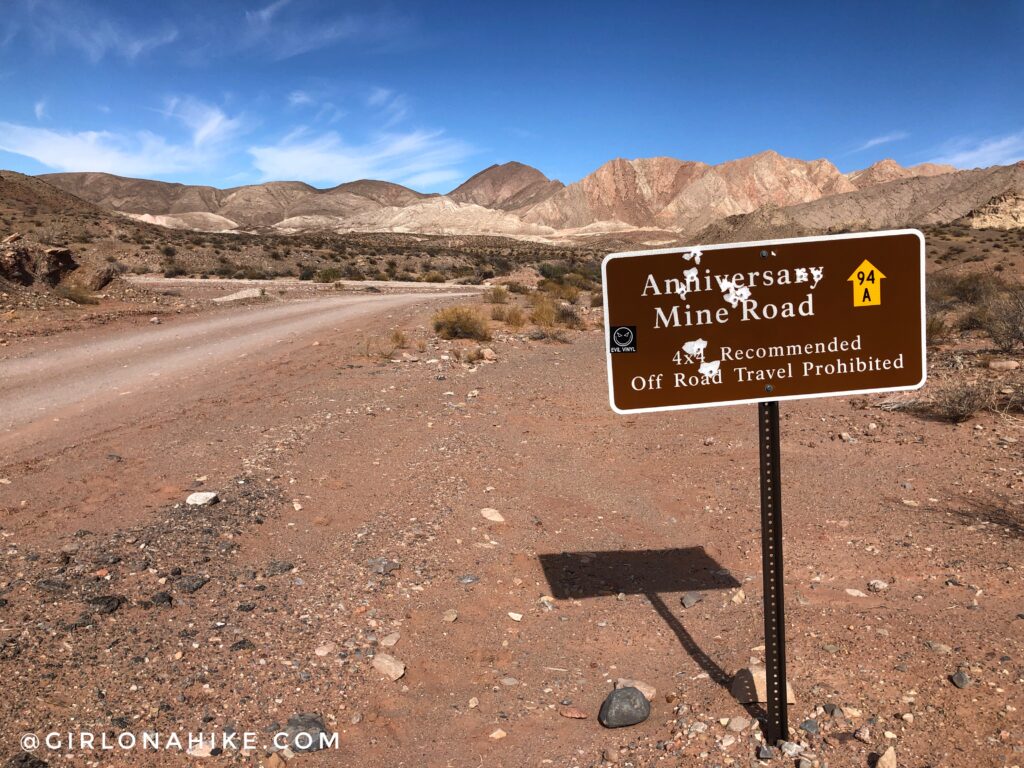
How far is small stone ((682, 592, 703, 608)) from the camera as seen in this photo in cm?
411

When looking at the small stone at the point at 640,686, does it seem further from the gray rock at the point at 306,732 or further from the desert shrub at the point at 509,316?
the desert shrub at the point at 509,316

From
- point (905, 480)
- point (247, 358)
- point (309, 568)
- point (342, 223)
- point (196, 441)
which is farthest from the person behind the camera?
point (342, 223)

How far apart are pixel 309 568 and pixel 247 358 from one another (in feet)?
23.2

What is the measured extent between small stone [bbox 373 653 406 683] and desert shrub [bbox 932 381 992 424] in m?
6.11

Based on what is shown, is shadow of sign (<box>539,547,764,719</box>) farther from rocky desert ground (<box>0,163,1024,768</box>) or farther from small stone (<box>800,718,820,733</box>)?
small stone (<box>800,718,820,733</box>)

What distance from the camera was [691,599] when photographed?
416 cm

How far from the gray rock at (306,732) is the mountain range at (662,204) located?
6598 cm

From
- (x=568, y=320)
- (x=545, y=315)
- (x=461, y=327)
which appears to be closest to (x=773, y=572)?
(x=461, y=327)

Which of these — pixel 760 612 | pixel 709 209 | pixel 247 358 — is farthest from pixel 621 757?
pixel 709 209

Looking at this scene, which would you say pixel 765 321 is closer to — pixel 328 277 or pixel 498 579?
pixel 498 579

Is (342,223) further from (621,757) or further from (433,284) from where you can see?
(621,757)

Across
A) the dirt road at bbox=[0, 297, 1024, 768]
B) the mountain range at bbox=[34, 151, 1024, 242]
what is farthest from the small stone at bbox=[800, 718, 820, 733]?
the mountain range at bbox=[34, 151, 1024, 242]

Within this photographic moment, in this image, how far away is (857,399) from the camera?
813 centimetres

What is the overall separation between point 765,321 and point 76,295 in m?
17.1
